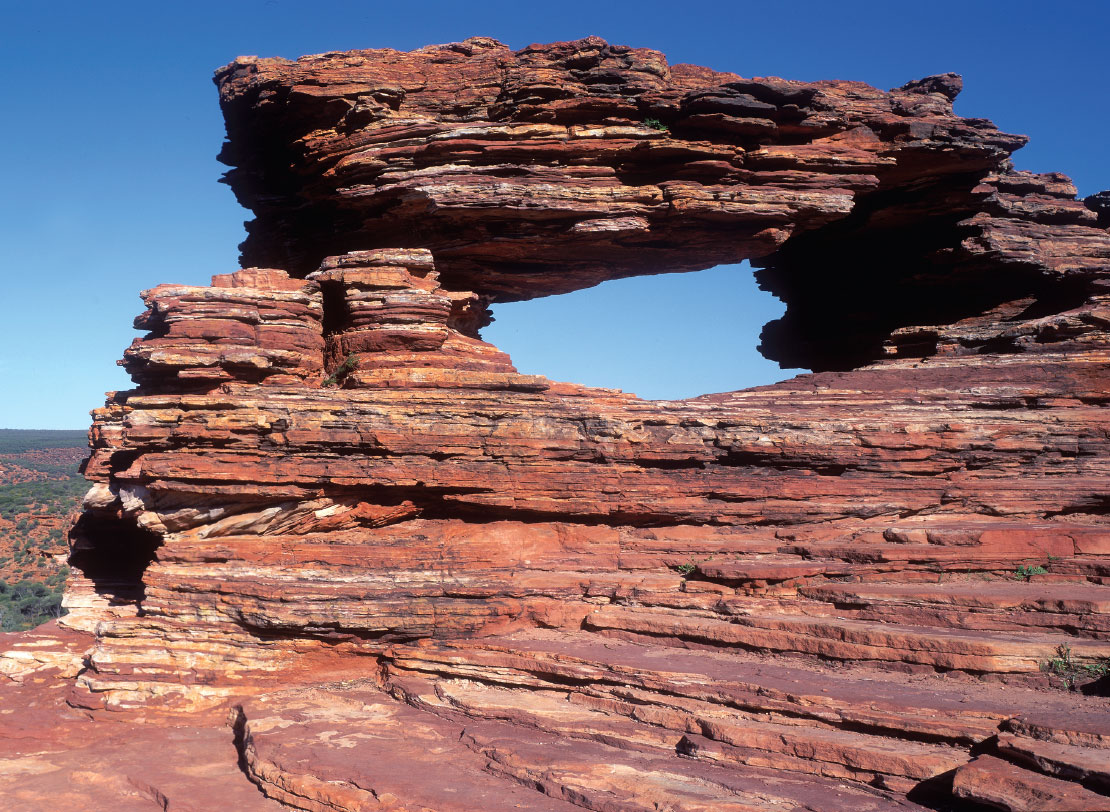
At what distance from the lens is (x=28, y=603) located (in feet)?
124

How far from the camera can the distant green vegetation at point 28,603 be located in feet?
113

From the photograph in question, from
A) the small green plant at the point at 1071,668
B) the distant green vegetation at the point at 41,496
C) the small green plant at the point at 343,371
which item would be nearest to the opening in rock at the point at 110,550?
the small green plant at the point at 343,371

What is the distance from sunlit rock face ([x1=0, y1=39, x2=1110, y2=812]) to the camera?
35.5ft

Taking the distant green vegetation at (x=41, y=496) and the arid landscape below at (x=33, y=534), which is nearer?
the arid landscape below at (x=33, y=534)

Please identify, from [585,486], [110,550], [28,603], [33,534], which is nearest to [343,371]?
[585,486]

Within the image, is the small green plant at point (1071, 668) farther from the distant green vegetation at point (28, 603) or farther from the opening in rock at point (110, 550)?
the distant green vegetation at point (28, 603)

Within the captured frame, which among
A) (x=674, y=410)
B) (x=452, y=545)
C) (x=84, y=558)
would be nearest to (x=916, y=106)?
(x=674, y=410)

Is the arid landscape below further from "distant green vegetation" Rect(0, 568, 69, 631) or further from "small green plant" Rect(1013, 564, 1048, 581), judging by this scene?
"small green plant" Rect(1013, 564, 1048, 581)

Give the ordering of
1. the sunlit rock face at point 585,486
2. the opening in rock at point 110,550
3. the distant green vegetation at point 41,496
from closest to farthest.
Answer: the sunlit rock face at point 585,486
the opening in rock at point 110,550
the distant green vegetation at point 41,496

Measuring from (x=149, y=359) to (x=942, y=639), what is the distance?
15.2 m

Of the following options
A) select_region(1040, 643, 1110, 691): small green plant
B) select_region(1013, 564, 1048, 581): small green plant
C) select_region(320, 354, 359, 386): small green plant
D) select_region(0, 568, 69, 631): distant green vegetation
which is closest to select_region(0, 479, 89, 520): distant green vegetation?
select_region(0, 568, 69, 631): distant green vegetation

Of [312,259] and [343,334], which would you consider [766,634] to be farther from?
[312,259]

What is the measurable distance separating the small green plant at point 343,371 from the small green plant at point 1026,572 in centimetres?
1351

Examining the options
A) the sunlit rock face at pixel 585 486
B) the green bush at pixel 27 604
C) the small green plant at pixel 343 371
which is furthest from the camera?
the green bush at pixel 27 604
